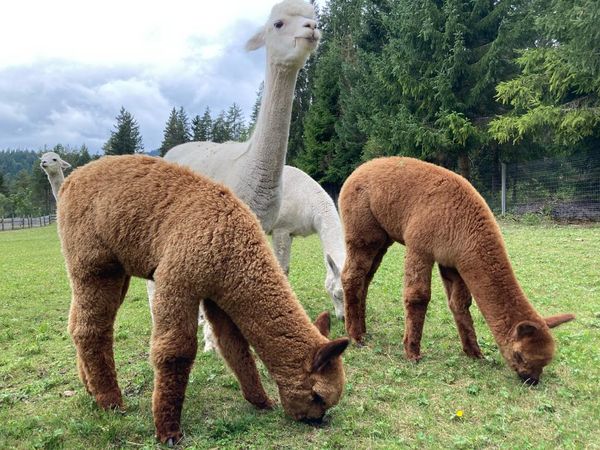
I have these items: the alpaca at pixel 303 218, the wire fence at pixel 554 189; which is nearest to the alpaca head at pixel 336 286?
the alpaca at pixel 303 218

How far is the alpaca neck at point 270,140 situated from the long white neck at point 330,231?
1903 millimetres

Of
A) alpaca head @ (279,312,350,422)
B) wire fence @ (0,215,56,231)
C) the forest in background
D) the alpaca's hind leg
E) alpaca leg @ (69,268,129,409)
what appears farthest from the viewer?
wire fence @ (0,215,56,231)

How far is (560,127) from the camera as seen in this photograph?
1803cm

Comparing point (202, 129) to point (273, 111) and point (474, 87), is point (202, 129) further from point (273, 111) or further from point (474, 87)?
point (273, 111)

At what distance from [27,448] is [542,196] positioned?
20008 mm

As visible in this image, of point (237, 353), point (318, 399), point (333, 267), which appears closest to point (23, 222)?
point (333, 267)

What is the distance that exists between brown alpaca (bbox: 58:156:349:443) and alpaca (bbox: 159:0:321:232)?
4.43 feet

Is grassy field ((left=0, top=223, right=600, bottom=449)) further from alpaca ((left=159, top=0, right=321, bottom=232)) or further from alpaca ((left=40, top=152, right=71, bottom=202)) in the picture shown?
alpaca ((left=40, top=152, right=71, bottom=202))

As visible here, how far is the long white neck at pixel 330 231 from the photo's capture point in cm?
722

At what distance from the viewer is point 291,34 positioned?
5125 millimetres

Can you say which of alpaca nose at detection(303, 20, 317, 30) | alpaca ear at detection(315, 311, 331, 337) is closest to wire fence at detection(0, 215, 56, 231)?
alpaca nose at detection(303, 20, 317, 30)

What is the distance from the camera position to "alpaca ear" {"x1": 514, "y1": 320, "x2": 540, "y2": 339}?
430 cm

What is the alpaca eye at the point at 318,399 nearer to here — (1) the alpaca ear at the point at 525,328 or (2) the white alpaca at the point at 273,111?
(1) the alpaca ear at the point at 525,328

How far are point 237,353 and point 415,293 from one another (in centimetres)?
203
